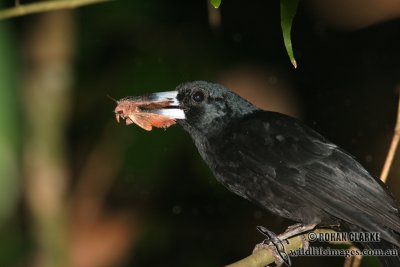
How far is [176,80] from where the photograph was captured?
4.75 m

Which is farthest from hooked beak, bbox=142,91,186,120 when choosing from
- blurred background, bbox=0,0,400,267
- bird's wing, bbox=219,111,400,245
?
blurred background, bbox=0,0,400,267

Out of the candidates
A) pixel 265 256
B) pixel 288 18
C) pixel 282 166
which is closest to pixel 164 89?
pixel 282 166

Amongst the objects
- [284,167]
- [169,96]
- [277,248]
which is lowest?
[277,248]

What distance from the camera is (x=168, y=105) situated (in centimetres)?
355

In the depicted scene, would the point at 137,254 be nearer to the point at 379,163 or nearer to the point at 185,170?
the point at 185,170


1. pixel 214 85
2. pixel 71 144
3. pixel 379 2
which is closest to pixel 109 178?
pixel 71 144

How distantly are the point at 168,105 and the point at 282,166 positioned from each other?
746mm

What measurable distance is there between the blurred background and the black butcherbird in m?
0.67

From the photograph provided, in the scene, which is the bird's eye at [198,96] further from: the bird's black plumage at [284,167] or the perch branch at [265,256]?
the perch branch at [265,256]

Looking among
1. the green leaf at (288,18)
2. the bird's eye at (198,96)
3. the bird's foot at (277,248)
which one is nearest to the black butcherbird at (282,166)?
the bird's eye at (198,96)

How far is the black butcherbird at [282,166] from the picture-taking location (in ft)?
9.86

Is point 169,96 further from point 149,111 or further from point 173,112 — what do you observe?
point 149,111

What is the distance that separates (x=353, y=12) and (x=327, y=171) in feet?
10.3

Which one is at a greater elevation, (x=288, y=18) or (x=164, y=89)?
(x=288, y=18)
